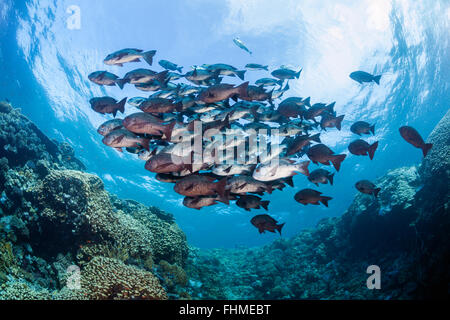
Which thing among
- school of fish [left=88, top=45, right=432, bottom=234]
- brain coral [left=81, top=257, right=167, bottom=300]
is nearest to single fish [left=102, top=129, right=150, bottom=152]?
school of fish [left=88, top=45, right=432, bottom=234]

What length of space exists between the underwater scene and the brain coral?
37mm

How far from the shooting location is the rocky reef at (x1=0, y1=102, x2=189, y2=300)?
5.08 metres

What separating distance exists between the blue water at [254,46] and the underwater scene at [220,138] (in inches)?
4.6

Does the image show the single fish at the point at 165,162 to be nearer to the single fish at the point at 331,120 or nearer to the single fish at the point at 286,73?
the single fish at the point at 331,120

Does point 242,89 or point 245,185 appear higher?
point 242,89

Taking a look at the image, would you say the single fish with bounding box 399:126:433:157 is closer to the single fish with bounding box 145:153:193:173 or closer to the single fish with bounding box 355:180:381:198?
the single fish with bounding box 355:180:381:198

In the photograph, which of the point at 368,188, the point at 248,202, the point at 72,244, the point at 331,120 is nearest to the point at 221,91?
the point at 248,202

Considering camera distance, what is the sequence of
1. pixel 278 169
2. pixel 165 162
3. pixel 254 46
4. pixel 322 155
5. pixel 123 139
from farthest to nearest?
pixel 254 46 < pixel 322 155 < pixel 278 169 < pixel 123 139 < pixel 165 162

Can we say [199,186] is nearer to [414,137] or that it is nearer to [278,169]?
[278,169]

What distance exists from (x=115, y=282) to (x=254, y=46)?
52.6 feet

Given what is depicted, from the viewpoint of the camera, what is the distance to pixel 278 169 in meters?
4.01

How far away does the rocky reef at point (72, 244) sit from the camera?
508 cm
